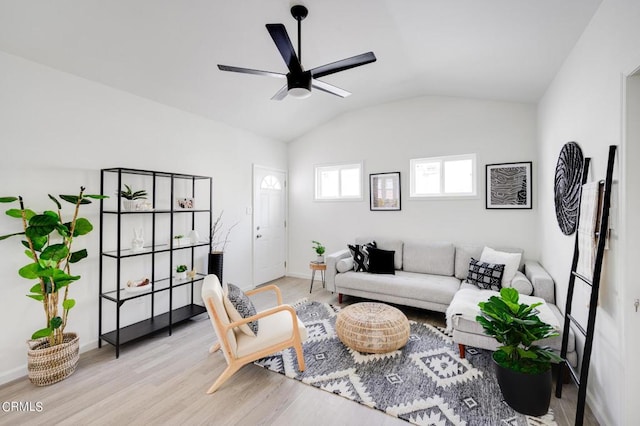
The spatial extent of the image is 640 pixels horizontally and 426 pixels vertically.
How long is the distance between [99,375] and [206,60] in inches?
120

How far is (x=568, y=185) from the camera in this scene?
2.49 metres

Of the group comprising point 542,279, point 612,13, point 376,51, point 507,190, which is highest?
point 376,51

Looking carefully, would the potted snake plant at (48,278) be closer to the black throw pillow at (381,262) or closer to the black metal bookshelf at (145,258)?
the black metal bookshelf at (145,258)

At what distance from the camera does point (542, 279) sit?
2.91 metres

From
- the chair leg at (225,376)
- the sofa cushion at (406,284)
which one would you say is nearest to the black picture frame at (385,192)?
the sofa cushion at (406,284)

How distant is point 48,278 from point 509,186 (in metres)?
5.03

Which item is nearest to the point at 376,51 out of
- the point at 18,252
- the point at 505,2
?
the point at 505,2

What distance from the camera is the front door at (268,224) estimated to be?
4863mm

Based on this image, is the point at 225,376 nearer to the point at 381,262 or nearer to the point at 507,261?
the point at 381,262

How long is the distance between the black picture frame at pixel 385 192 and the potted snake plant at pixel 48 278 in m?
3.73

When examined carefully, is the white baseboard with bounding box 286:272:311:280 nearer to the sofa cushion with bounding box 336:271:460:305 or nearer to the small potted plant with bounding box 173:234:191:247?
the sofa cushion with bounding box 336:271:460:305

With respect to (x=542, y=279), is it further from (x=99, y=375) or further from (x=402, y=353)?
(x=99, y=375)

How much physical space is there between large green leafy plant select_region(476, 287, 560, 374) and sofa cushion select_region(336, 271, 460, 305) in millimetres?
1315

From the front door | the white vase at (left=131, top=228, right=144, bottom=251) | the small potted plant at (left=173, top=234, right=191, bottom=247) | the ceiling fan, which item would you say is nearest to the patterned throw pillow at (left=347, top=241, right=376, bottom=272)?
the front door
